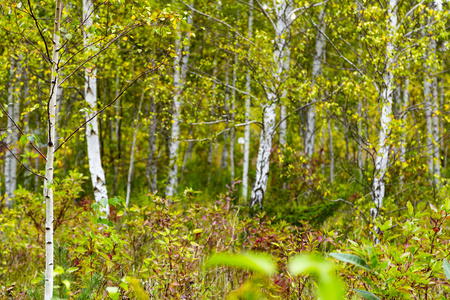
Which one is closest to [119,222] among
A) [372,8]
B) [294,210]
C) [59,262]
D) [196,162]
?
[294,210]

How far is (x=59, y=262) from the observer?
282 centimetres

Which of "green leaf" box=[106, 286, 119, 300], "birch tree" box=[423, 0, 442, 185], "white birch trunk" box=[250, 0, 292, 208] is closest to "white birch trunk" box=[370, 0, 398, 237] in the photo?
"birch tree" box=[423, 0, 442, 185]

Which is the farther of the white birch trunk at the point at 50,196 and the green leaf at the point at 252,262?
the white birch trunk at the point at 50,196

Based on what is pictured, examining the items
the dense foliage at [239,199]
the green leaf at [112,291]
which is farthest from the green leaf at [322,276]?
the green leaf at [112,291]

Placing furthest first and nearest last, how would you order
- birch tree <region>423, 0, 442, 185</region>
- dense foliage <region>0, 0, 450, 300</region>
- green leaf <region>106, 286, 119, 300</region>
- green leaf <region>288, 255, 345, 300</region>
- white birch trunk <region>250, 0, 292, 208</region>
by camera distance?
white birch trunk <region>250, 0, 292, 208</region> → birch tree <region>423, 0, 442, 185</region> → dense foliage <region>0, 0, 450, 300</region> → green leaf <region>106, 286, 119, 300</region> → green leaf <region>288, 255, 345, 300</region>

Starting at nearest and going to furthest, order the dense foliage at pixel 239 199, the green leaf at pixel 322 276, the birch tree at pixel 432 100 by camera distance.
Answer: the green leaf at pixel 322 276
the dense foliage at pixel 239 199
the birch tree at pixel 432 100

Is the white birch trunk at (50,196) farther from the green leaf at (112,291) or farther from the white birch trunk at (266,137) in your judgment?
the white birch trunk at (266,137)

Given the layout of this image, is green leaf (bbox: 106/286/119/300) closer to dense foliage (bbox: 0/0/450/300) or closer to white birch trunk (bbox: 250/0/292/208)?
dense foliage (bbox: 0/0/450/300)

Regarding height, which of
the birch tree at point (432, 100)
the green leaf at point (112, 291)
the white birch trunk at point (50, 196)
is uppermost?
the birch tree at point (432, 100)

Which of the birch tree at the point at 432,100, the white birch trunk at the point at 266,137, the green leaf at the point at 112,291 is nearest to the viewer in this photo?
the green leaf at the point at 112,291

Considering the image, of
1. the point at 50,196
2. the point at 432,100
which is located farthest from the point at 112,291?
the point at 432,100

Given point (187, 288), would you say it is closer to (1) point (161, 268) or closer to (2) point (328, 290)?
(1) point (161, 268)

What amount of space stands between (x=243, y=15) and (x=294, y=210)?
6.63m

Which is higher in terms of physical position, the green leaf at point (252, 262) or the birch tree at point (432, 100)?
the birch tree at point (432, 100)
